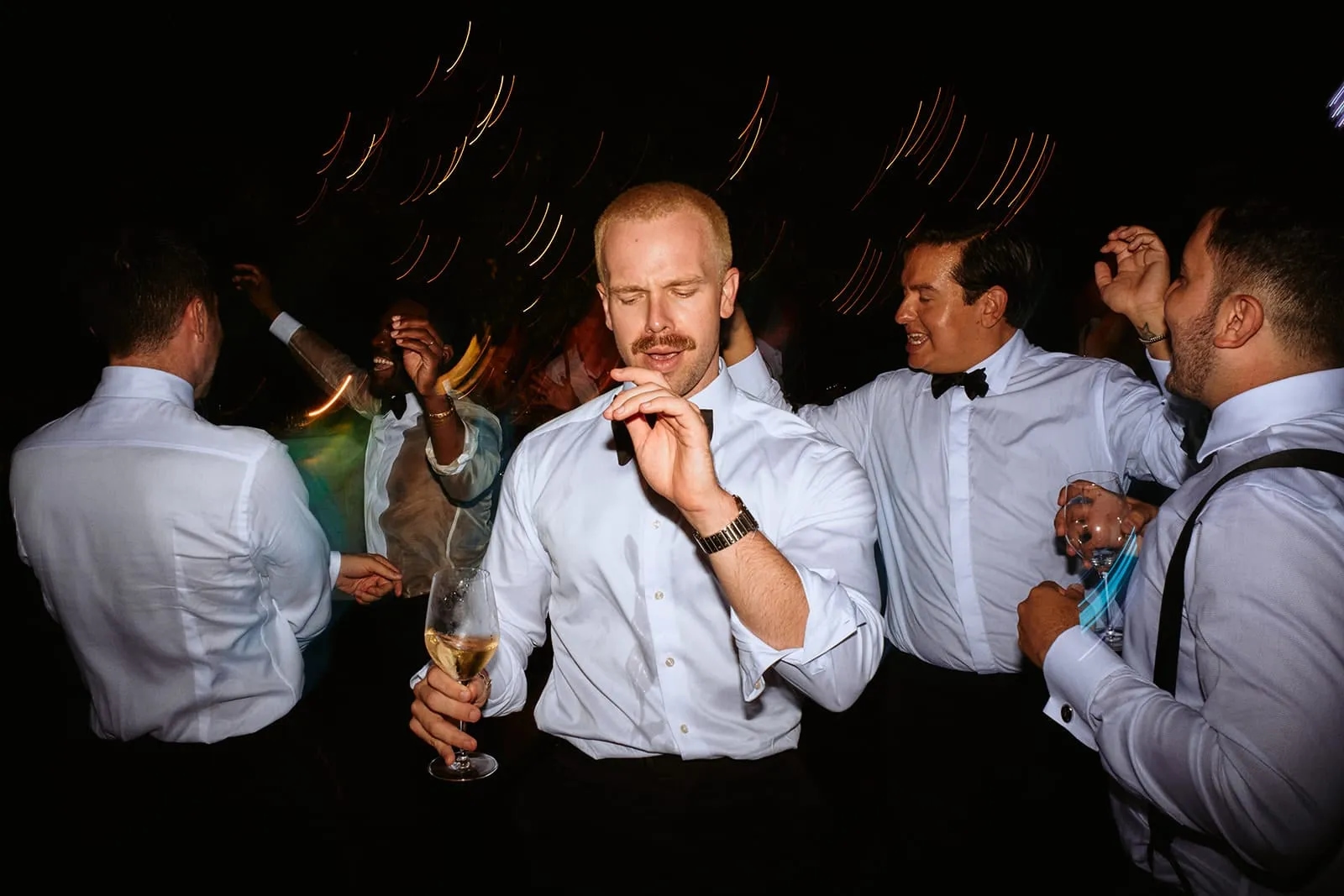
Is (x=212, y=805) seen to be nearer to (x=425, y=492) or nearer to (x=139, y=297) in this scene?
(x=139, y=297)

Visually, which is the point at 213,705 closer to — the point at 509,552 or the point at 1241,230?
the point at 509,552

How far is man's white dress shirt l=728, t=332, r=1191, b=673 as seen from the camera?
9.39 ft

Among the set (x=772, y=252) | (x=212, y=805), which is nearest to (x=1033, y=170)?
(x=772, y=252)

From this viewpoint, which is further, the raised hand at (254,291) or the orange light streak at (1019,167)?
the orange light streak at (1019,167)

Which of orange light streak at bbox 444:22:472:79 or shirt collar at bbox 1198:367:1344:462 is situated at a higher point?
orange light streak at bbox 444:22:472:79

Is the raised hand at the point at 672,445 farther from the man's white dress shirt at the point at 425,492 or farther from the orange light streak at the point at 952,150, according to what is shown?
the orange light streak at the point at 952,150

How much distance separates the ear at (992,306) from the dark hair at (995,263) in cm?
2

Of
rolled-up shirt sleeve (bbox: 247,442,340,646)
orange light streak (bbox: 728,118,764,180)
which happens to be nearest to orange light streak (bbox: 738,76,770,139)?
orange light streak (bbox: 728,118,764,180)

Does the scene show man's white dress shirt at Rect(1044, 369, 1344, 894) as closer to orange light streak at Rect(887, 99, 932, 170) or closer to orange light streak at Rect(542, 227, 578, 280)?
orange light streak at Rect(542, 227, 578, 280)

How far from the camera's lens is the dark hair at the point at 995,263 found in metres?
3.05

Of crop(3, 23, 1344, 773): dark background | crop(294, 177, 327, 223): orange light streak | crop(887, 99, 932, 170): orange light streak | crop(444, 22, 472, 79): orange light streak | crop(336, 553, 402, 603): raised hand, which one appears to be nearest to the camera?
crop(336, 553, 402, 603): raised hand

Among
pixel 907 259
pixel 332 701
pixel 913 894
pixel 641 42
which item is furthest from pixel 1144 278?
pixel 641 42

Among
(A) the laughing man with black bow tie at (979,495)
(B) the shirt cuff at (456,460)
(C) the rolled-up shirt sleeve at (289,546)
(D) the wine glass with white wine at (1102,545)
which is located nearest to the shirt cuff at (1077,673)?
(D) the wine glass with white wine at (1102,545)

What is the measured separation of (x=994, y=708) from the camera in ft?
9.29
